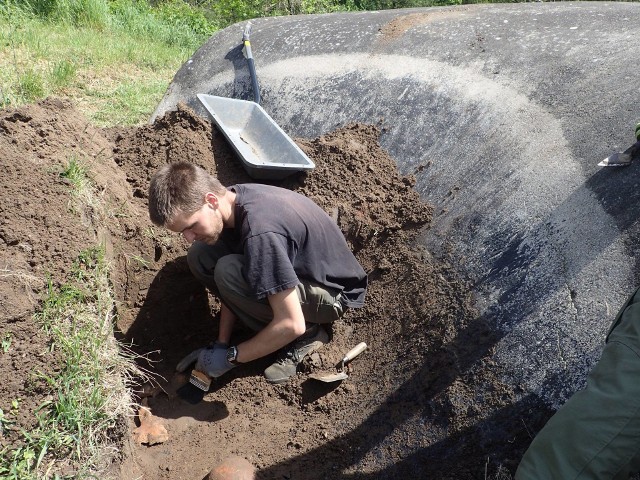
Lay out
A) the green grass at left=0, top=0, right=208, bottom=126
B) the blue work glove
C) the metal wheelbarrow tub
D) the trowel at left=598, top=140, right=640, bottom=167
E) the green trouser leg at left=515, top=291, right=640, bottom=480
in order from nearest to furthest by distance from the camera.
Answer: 1. the green trouser leg at left=515, top=291, right=640, bottom=480
2. the trowel at left=598, top=140, right=640, bottom=167
3. the blue work glove
4. the metal wheelbarrow tub
5. the green grass at left=0, top=0, right=208, bottom=126

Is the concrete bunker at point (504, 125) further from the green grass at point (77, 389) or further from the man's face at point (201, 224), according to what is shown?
the green grass at point (77, 389)

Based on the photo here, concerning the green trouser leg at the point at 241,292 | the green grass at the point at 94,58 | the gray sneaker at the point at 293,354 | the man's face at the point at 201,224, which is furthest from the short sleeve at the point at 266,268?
the green grass at the point at 94,58

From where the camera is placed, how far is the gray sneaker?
3.21 meters

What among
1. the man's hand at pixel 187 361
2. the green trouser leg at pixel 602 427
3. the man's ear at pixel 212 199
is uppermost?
the man's ear at pixel 212 199

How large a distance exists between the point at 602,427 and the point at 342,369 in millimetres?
1557

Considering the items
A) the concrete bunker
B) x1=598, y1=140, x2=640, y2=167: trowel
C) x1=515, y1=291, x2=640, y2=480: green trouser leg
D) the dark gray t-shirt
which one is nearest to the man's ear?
the dark gray t-shirt

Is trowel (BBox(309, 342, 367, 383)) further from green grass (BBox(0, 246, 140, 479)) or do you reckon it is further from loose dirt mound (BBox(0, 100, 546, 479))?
green grass (BBox(0, 246, 140, 479))

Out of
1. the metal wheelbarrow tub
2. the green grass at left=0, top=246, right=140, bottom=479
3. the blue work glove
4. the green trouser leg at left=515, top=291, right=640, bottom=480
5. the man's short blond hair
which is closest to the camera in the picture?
the green trouser leg at left=515, top=291, right=640, bottom=480

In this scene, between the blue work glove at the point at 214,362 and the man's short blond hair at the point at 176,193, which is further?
the blue work glove at the point at 214,362

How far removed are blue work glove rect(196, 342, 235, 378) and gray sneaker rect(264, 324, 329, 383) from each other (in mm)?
229

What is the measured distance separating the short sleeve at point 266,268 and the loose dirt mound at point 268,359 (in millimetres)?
767

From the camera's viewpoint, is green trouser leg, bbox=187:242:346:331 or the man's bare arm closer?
the man's bare arm

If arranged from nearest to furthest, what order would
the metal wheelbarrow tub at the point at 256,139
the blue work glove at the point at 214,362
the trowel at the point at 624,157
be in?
the trowel at the point at 624,157 < the blue work glove at the point at 214,362 < the metal wheelbarrow tub at the point at 256,139

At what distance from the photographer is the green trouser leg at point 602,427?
5.83 feet
